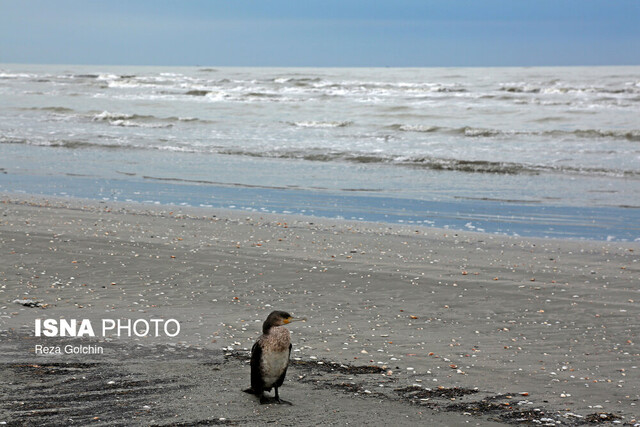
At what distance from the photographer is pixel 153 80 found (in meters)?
64.2

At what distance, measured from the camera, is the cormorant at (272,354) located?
13.3 feet

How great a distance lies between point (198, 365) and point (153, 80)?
6223cm

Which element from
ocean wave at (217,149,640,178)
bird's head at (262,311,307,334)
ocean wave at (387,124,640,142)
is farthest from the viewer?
ocean wave at (387,124,640,142)

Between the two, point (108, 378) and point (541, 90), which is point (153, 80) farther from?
point (108, 378)

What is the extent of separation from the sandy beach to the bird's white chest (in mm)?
174

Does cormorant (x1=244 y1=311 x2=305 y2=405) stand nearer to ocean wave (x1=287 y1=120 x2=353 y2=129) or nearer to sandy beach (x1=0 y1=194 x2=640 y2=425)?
sandy beach (x1=0 y1=194 x2=640 y2=425)

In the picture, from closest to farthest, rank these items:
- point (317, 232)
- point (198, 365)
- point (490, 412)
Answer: point (490, 412) < point (198, 365) < point (317, 232)

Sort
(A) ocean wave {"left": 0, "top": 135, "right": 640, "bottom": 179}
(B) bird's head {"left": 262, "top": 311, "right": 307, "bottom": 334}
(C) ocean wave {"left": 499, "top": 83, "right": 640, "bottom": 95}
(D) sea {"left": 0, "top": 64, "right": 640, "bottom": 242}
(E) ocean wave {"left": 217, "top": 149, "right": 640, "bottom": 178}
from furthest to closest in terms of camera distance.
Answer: (C) ocean wave {"left": 499, "top": 83, "right": 640, "bottom": 95}
(A) ocean wave {"left": 0, "top": 135, "right": 640, "bottom": 179}
(E) ocean wave {"left": 217, "top": 149, "right": 640, "bottom": 178}
(D) sea {"left": 0, "top": 64, "right": 640, "bottom": 242}
(B) bird's head {"left": 262, "top": 311, "right": 307, "bottom": 334}

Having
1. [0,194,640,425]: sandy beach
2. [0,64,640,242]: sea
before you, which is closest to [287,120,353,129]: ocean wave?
[0,64,640,242]: sea

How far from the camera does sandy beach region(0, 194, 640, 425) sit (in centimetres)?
417

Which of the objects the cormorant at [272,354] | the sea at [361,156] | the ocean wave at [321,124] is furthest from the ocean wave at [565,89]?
the cormorant at [272,354]

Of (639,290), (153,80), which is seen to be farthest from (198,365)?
(153,80)

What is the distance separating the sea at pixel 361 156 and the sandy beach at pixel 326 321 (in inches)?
90.4

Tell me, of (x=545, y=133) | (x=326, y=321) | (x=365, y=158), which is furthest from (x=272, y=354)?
(x=545, y=133)
